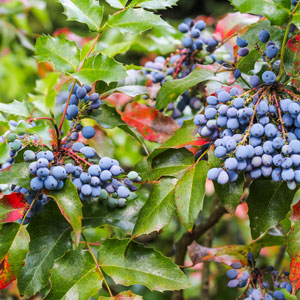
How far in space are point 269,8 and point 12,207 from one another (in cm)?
61

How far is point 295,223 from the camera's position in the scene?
78 cm

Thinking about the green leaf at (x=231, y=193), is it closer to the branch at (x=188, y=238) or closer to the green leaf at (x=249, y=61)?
the green leaf at (x=249, y=61)

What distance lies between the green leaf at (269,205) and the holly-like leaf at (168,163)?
5.7 inches

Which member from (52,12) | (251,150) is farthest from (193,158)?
(52,12)

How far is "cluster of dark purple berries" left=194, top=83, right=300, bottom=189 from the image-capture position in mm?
699

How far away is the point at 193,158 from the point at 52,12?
3.57 m

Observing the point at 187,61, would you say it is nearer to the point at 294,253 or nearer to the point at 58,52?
the point at 58,52

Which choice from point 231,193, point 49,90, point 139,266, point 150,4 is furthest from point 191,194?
point 49,90

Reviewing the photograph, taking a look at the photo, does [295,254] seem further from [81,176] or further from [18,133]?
[18,133]

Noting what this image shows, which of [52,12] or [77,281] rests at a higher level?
[77,281]

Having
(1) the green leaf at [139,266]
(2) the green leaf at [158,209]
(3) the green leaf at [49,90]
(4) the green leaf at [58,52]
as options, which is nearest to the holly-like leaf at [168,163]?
(2) the green leaf at [158,209]

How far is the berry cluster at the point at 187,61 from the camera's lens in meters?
1.08

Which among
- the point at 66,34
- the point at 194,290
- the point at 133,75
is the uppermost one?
the point at 133,75

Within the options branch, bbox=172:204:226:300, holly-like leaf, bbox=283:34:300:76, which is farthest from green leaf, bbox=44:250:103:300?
holly-like leaf, bbox=283:34:300:76
